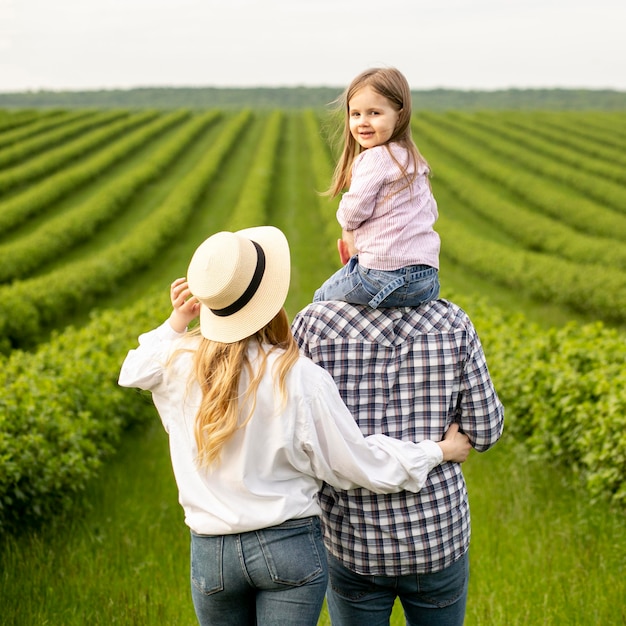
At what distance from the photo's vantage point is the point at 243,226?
70.4 feet

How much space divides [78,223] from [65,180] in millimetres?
6825

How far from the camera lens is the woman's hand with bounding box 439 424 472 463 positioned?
2.29 meters

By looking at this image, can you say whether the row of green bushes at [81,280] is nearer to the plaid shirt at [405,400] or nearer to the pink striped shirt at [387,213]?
the pink striped shirt at [387,213]

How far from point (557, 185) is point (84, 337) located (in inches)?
942

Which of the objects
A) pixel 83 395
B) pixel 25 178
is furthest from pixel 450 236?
pixel 25 178

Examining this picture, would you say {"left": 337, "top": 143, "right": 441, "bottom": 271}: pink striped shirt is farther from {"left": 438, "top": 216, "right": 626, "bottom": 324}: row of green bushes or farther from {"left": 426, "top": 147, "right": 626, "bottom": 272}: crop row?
{"left": 426, "top": 147, "right": 626, "bottom": 272}: crop row

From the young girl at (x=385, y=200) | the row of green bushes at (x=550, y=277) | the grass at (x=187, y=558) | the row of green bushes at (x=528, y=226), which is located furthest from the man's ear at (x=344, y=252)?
the row of green bushes at (x=528, y=226)

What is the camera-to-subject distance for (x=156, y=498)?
630cm

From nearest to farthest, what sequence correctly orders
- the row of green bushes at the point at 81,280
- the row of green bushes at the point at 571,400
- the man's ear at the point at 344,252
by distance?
the man's ear at the point at 344,252, the row of green bushes at the point at 571,400, the row of green bushes at the point at 81,280

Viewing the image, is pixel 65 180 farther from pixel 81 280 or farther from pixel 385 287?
pixel 385 287

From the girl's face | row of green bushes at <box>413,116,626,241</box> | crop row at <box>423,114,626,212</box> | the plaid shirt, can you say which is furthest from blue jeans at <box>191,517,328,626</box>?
crop row at <box>423,114,626,212</box>

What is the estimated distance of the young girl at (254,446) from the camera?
2.11 metres

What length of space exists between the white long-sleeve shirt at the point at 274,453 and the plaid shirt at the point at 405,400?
89 mm

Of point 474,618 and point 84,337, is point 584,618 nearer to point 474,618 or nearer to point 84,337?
point 474,618
